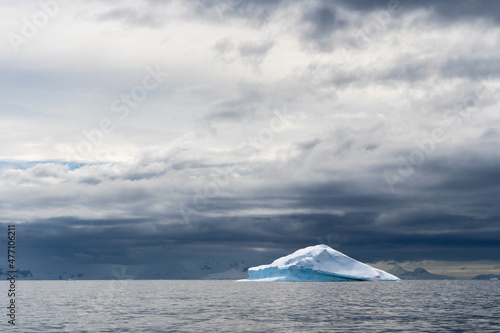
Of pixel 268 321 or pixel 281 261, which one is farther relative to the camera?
pixel 281 261

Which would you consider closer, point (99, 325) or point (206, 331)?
point (206, 331)

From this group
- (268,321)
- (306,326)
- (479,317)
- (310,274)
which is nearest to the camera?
(306,326)

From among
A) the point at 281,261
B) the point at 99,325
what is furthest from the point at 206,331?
the point at 281,261

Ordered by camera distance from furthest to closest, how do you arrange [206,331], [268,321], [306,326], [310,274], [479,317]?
[310,274] → [479,317] → [268,321] → [306,326] → [206,331]

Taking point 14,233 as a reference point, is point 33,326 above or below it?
below

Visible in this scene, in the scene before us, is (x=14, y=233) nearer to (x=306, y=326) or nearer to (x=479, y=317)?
(x=306, y=326)

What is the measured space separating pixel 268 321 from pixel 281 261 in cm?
14686

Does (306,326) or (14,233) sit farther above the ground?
(14,233)

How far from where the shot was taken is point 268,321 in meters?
43.4

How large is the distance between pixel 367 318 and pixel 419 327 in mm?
7725

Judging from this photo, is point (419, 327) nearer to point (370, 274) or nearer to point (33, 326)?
point (33, 326)

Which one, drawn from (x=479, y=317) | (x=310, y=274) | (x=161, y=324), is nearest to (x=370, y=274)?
(x=310, y=274)

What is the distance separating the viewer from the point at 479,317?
4656cm

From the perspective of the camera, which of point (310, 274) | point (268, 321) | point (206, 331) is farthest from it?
point (310, 274)
